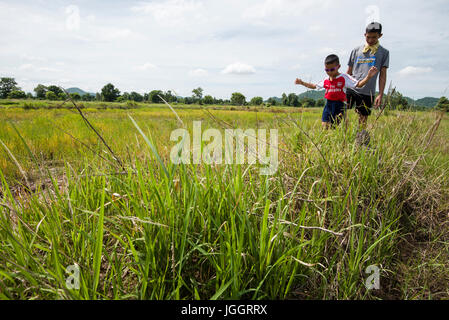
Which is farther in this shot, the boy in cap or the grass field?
the boy in cap

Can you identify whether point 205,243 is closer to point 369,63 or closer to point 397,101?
point 397,101

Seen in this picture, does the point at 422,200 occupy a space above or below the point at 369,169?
below

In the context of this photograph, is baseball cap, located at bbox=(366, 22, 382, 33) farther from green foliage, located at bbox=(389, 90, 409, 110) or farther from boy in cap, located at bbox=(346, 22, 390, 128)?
green foliage, located at bbox=(389, 90, 409, 110)

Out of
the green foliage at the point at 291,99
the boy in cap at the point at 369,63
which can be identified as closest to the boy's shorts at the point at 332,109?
the boy in cap at the point at 369,63

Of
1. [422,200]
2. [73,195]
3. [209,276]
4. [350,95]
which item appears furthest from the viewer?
[350,95]

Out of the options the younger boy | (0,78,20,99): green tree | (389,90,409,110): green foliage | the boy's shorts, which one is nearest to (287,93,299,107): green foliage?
the younger boy

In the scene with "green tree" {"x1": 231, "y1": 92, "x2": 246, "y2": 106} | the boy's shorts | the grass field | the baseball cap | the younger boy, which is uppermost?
the baseball cap

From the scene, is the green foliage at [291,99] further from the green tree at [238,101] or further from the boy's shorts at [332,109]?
the green tree at [238,101]

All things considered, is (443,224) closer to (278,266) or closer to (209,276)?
(278,266)

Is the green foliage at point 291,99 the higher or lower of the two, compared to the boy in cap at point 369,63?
lower

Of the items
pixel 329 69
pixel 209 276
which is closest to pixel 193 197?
pixel 209 276

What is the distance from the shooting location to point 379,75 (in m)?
3.57

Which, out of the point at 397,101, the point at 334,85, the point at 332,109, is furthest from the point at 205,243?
the point at 397,101
